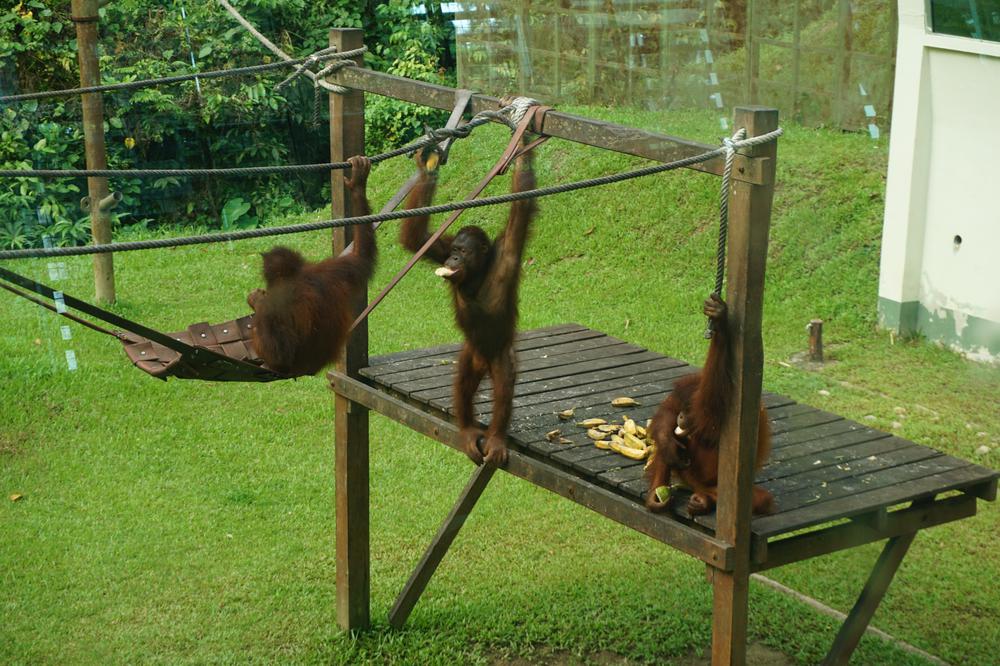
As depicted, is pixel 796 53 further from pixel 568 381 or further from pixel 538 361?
pixel 568 381

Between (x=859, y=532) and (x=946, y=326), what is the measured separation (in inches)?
156

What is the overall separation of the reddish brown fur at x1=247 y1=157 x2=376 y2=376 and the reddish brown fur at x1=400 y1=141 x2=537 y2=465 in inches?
8.9

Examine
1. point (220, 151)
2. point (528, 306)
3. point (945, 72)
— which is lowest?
point (528, 306)

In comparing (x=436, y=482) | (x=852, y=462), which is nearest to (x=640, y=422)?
(x=852, y=462)

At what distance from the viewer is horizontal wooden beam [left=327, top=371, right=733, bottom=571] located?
3328 mm

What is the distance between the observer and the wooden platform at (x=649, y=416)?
3549 millimetres

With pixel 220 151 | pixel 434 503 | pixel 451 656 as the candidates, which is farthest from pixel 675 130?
pixel 451 656

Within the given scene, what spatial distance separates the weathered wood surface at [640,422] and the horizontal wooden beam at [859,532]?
51 mm

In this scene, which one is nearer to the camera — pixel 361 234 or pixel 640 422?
pixel 640 422

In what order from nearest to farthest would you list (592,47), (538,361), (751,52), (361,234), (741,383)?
(741,383)
(361,234)
(538,361)
(751,52)
(592,47)

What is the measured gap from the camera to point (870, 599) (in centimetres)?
411

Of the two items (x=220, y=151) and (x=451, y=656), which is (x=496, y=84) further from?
(x=451, y=656)

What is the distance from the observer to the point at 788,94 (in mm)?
9258

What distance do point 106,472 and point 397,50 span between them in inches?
244
